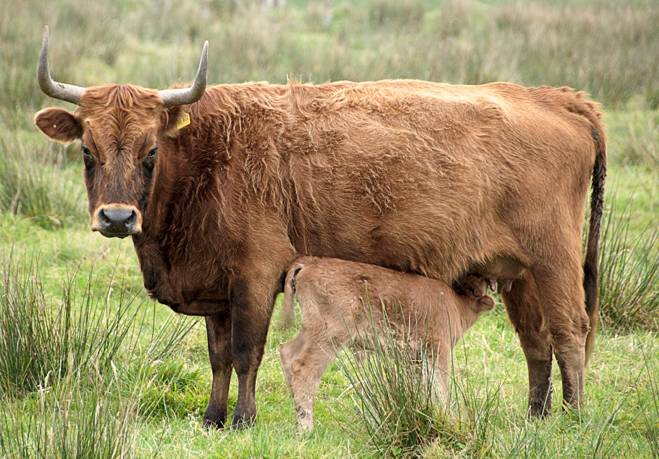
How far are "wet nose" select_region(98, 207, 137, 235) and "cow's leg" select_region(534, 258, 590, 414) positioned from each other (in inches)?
92.8

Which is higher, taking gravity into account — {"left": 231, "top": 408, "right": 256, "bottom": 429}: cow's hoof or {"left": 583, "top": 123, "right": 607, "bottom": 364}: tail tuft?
{"left": 583, "top": 123, "right": 607, "bottom": 364}: tail tuft

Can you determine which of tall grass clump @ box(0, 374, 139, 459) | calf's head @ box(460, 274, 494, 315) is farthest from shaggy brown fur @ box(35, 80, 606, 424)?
tall grass clump @ box(0, 374, 139, 459)

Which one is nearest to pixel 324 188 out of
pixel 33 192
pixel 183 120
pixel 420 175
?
pixel 420 175

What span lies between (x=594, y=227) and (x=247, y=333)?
7.35 feet

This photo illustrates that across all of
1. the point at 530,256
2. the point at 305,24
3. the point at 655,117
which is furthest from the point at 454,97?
the point at 305,24

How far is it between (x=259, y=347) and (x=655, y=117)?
8.92m

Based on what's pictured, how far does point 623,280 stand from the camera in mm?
7637

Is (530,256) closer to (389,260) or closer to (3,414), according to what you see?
(389,260)

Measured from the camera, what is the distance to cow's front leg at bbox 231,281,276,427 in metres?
5.66

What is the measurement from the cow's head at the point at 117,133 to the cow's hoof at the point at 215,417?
1.19 metres

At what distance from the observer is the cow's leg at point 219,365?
586 centimetres

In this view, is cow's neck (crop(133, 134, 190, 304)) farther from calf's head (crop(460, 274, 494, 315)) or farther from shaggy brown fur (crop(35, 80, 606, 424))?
calf's head (crop(460, 274, 494, 315))

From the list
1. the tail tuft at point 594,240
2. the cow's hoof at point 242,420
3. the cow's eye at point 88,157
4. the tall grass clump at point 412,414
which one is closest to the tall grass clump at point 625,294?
the tail tuft at point 594,240

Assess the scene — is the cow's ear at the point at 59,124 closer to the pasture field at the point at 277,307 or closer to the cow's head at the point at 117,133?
the cow's head at the point at 117,133
